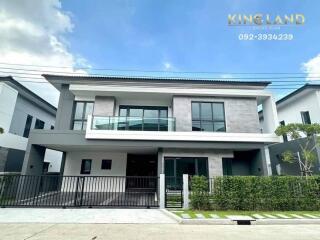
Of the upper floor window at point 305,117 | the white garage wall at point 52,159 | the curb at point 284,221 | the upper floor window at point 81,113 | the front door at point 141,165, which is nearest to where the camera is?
the curb at point 284,221

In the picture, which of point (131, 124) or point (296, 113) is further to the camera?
point (296, 113)

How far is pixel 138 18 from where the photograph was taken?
12.8 metres

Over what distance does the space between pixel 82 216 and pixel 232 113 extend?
11293 mm

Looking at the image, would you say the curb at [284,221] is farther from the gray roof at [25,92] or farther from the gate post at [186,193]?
the gray roof at [25,92]

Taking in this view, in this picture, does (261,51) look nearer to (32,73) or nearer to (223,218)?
(223,218)

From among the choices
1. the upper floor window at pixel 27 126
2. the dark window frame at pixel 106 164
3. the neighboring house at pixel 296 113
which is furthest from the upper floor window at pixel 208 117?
the upper floor window at pixel 27 126

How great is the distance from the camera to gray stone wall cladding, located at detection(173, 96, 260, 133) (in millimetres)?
12977

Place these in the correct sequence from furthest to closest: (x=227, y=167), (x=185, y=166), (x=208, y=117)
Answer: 1. (x=208, y=117)
2. (x=227, y=167)
3. (x=185, y=166)

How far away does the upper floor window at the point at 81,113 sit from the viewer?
14070 millimetres

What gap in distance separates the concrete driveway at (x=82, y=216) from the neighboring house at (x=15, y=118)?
7072 mm

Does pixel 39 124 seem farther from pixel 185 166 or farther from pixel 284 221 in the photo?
pixel 284 221

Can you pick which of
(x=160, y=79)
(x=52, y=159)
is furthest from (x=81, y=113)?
(x=52, y=159)

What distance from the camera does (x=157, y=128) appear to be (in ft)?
39.3

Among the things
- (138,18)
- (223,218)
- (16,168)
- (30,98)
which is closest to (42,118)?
(30,98)
